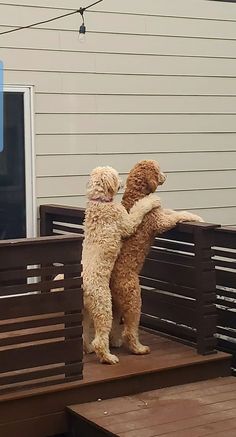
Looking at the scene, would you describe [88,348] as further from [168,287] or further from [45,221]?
[45,221]

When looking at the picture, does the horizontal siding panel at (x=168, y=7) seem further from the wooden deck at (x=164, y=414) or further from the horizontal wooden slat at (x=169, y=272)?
the wooden deck at (x=164, y=414)

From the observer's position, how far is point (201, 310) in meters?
5.05

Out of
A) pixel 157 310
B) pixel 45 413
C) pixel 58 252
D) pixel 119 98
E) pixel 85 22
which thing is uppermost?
pixel 85 22

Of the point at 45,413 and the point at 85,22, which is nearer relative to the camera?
the point at 45,413

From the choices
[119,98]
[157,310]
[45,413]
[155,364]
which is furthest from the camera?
[119,98]

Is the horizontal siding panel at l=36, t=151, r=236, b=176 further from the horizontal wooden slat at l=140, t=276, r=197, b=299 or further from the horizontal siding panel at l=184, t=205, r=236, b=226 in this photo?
the horizontal wooden slat at l=140, t=276, r=197, b=299

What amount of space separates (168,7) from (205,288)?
2.93m

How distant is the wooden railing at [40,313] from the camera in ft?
14.3

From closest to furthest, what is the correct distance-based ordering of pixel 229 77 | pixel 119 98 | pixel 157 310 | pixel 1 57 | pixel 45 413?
pixel 45 413
pixel 157 310
pixel 1 57
pixel 119 98
pixel 229 77

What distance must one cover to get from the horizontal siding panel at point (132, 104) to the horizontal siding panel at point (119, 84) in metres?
0.05

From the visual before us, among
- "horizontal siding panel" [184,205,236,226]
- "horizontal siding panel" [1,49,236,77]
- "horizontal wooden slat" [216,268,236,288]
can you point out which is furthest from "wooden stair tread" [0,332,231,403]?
"horizontal siding panel" [1,49,236,77]

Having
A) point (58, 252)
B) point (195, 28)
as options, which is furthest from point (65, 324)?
point (195, 28)

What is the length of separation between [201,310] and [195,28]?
3.02m

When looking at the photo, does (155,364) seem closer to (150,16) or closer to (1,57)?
(1,57)
